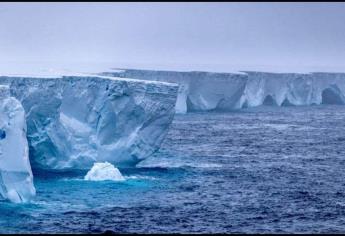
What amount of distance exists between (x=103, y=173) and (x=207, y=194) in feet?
6.17

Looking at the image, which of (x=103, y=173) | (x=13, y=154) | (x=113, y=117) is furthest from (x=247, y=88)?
(x=13, y=154)

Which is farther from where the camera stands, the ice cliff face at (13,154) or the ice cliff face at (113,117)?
the ice cliff face at (113,117)

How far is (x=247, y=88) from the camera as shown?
31781 mm

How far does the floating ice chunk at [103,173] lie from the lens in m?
13.7

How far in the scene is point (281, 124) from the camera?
84.5 feet

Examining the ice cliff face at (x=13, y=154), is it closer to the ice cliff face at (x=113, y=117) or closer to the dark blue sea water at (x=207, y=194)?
the dark blue sea water at (x=207, y=194)

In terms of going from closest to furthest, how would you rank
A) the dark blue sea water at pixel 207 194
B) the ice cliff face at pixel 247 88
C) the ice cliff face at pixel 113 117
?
the dark blue sea water at pixel 207 194 < the ice cliff face at pixel 113 117 < the ice cliff face at pixel 247 88

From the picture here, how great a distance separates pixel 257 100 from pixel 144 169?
1789 centimetres

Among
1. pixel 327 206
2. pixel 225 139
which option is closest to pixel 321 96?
pixel 225 139

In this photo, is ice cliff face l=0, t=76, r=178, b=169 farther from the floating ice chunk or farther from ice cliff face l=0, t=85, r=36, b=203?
ice cliff face l=0, t=85, r=36, b=203

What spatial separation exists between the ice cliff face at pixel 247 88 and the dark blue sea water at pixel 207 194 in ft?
21.7

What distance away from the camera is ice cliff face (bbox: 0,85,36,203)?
36.9 feet

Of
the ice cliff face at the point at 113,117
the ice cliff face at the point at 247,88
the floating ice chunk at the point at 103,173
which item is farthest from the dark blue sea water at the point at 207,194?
the ice cliff face at the point at 247,88

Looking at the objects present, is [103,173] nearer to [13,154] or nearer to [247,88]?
[13,154]
